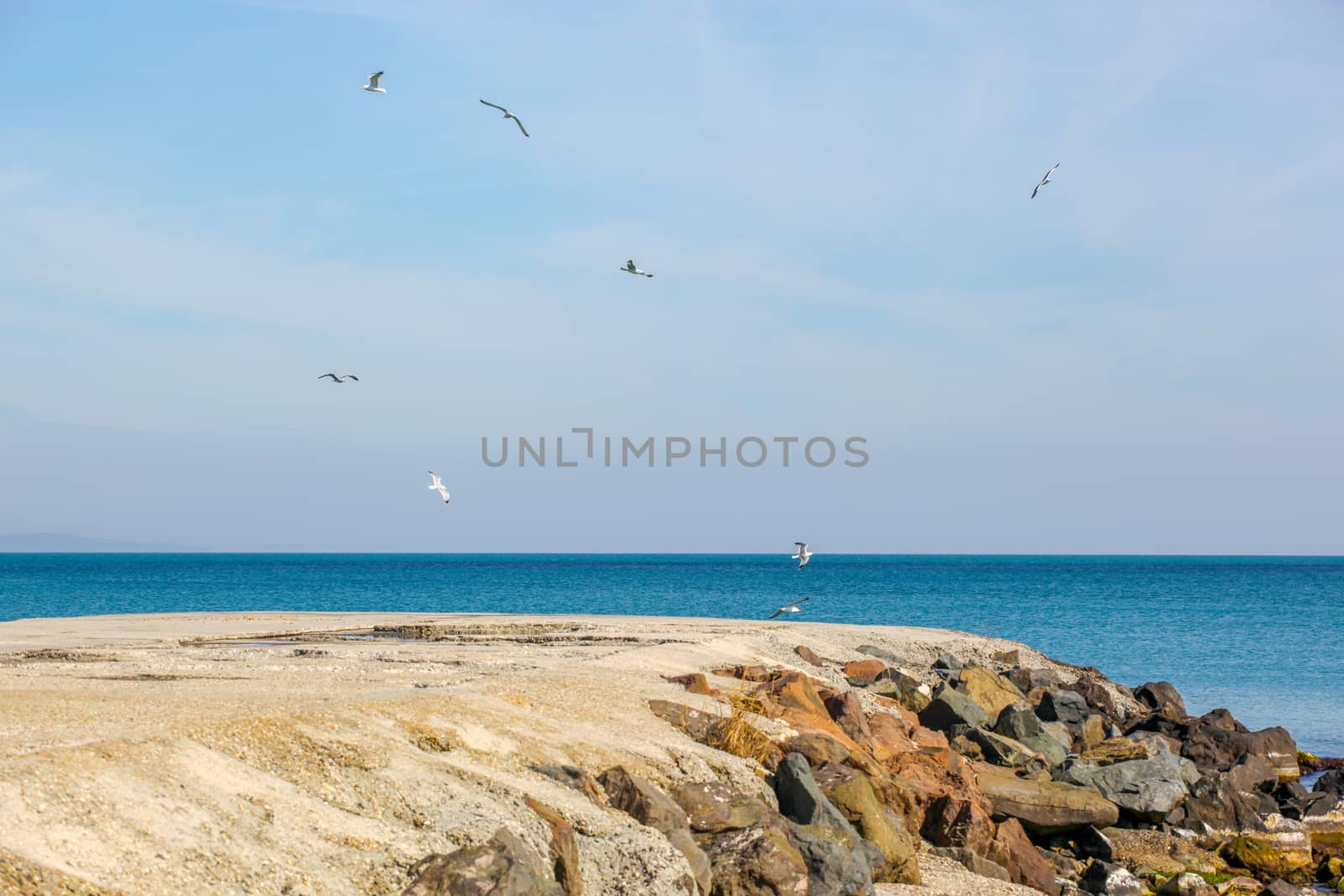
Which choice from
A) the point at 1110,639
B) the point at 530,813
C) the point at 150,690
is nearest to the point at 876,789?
the point at 530,813

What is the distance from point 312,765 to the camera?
9242mm

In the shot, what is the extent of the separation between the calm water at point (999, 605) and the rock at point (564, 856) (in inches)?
862

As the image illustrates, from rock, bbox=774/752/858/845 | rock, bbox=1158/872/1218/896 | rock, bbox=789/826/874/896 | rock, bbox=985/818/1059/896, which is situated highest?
rock, bbox=774/752/858/845

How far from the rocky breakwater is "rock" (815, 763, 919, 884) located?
0.02 meters

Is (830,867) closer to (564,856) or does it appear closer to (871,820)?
(871,820)

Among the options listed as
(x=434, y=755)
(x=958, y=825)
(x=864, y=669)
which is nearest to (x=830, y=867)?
(x=958, y=825)

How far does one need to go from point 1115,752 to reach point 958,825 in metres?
8.24

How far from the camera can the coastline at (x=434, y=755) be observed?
7.63 m

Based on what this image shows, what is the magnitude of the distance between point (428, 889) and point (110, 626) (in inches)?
793

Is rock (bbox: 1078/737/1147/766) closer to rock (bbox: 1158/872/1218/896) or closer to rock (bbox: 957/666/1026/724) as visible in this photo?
rock (bbox: 957/666/1026/724)

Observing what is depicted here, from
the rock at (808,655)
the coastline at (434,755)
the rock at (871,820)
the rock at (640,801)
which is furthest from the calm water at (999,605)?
the rock at (640,801)

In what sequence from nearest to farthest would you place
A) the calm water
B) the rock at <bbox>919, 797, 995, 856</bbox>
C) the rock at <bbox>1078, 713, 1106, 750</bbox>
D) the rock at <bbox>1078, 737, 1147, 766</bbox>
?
the rock at <bbox>919, 797, 995, 856</bbox> < the rock at <bbox>1078, 737, 1147, 766</bbox> < the rock at <bbox>1078, 713, 1106, 750</bbox> < the calm water

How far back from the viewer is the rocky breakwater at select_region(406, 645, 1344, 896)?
10.1m

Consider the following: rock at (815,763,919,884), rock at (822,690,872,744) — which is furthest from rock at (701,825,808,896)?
rock at (822,690,872,744)
